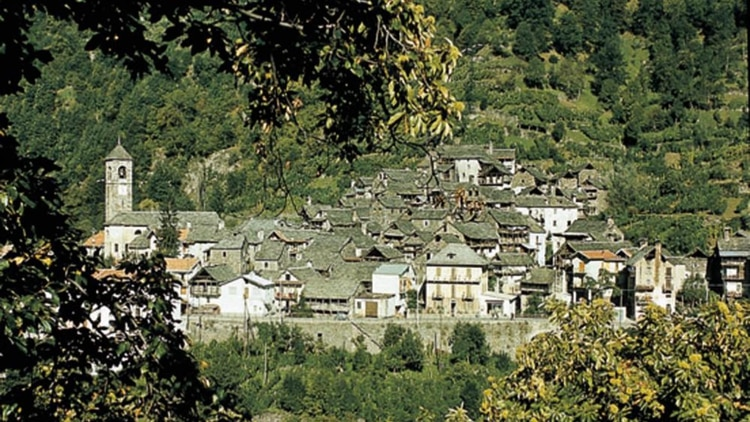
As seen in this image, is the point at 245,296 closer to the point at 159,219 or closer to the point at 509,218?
the point at 159,219

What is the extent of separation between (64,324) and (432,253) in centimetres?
2688

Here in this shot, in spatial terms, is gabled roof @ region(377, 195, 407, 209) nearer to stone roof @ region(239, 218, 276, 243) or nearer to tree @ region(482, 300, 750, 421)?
stone roof @ region(239, 218, 276, 243)

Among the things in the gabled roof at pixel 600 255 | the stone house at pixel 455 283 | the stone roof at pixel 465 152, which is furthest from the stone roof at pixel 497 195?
the stone house at pixel 455 283

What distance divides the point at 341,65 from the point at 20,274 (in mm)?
1173

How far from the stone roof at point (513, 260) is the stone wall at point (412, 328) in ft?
12.5

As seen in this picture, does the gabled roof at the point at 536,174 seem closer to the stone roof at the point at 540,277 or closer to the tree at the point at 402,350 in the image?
the stone roof at the point at 540,277

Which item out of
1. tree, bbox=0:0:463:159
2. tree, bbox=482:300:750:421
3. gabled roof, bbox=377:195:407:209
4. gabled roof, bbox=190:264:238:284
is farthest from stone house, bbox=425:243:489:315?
tree, bbox=0:0:463:159

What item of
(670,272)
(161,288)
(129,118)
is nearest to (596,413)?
(161,288)

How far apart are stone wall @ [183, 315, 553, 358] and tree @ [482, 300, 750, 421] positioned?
1815 centimetres

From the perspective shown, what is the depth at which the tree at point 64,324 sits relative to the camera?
3.44 m

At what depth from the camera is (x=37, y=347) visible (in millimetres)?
3686

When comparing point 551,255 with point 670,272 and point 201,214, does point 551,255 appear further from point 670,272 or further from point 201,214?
point 201,214

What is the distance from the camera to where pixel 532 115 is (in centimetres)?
4441

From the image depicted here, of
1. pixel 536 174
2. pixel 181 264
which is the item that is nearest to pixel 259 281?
pixel 181 264
